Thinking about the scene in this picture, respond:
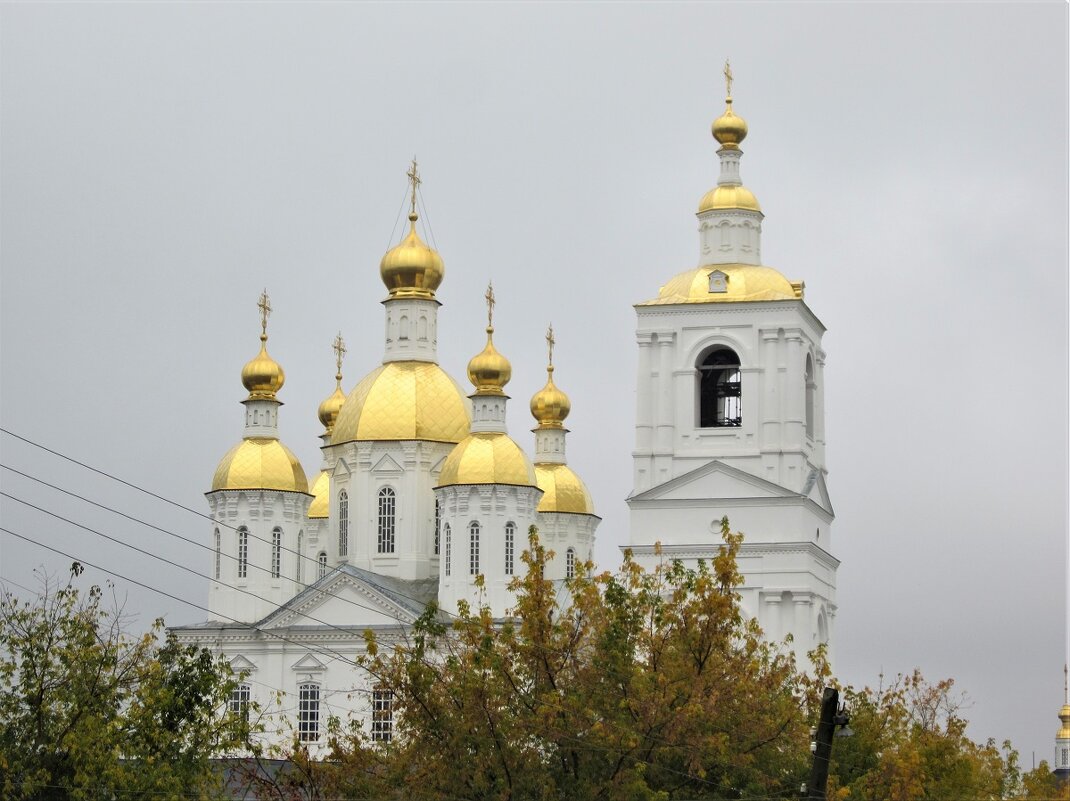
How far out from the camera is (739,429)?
60156 mm

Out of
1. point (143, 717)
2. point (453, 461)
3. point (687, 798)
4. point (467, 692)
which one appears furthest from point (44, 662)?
point (453, 461)

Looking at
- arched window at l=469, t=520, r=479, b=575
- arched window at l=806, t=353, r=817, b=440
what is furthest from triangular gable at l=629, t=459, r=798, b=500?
arched window at l=469, t=520, r=479, b=575

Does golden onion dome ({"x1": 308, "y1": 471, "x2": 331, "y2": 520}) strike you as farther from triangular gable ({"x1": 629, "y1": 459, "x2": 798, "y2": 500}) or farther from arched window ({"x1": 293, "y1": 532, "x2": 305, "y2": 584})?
triangular gable ({"x1": 629, "y1": 459, "x2": 798, "y2": 500})

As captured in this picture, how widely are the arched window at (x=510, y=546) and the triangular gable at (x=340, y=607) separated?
2.55 metres

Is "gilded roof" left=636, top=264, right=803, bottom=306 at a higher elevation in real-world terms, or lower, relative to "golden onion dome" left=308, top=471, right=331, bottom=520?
higher

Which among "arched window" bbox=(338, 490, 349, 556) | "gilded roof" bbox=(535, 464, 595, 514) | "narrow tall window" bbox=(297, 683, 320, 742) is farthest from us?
"gilded roof" bbox=(535, 464, 595, 514)

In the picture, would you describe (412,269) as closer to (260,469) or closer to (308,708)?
(260,469)

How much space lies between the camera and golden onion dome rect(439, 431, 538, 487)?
202ft

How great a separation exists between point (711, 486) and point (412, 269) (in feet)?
36.6

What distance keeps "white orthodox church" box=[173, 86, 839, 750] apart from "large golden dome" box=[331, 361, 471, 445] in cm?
5

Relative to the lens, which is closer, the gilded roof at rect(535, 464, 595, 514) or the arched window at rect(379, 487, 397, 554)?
the arched window at rect(379, 487, 397, 554)

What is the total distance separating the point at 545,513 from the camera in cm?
6944

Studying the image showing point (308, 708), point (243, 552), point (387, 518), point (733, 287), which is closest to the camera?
point (733, 287)

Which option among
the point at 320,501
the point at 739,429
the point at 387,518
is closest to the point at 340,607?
the point at 387,518
